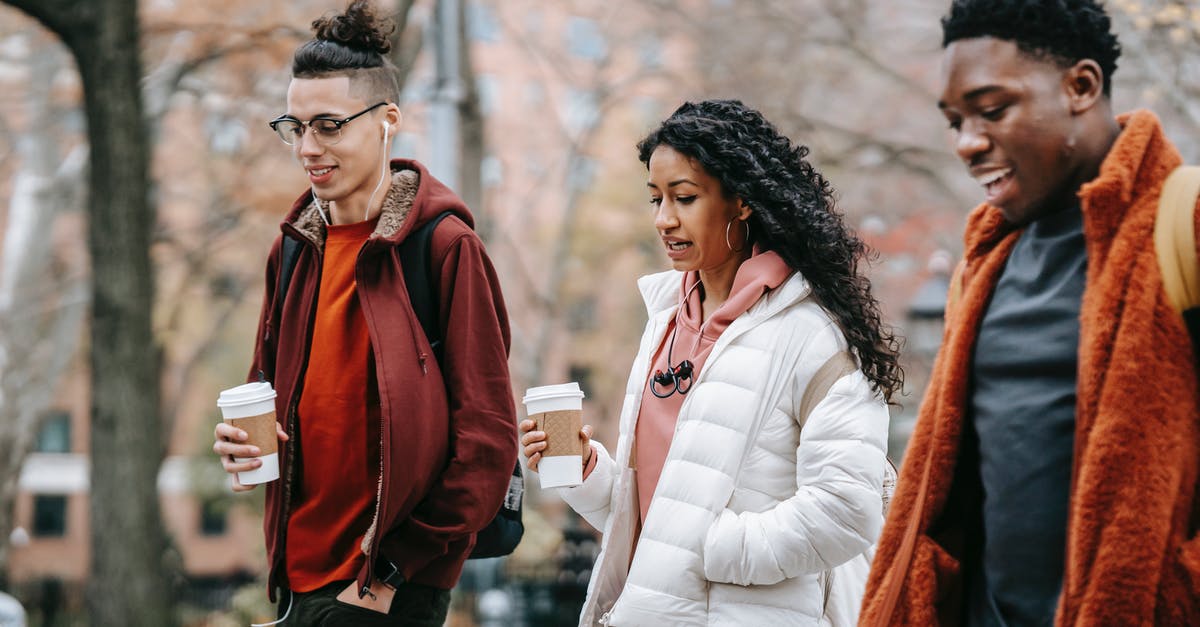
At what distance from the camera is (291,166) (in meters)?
20.6

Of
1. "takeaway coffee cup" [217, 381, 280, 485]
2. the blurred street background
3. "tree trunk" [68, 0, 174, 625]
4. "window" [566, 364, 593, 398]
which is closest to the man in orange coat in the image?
the blurred street background

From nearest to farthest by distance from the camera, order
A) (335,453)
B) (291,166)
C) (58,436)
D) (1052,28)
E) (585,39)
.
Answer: (1052,28) → (335,453) → (291,166) → (585,39) → (58,436)

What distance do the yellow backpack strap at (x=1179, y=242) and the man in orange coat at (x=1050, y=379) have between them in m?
0.02

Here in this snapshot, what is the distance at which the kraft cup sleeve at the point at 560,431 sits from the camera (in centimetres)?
358

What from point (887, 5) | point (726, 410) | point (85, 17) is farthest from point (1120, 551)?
point (887, 5)

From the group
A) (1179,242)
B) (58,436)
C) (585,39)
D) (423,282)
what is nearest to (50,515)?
(58,436)

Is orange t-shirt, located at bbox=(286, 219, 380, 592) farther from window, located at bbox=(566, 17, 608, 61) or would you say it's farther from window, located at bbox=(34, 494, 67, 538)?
window, located at bbox=(34, 494, 67, 538)

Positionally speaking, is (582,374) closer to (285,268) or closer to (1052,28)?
(285,268)

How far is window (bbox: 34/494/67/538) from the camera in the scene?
139 feet

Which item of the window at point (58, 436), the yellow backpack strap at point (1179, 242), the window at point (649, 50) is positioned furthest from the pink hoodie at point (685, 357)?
the window at point (58, 436)

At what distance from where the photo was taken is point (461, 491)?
343 cm

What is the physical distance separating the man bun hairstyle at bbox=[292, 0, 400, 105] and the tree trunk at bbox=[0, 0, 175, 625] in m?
5.13

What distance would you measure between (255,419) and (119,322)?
5.70 meters

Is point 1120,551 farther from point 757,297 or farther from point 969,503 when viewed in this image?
point 757,297
